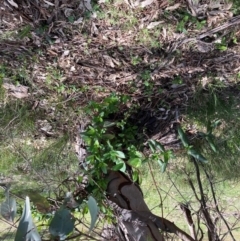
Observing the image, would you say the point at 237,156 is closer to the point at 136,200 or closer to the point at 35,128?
the point at 136,200

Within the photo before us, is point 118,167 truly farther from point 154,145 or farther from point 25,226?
point 25,226

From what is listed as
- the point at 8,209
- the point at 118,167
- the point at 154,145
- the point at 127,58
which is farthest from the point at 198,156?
the point at 8,209

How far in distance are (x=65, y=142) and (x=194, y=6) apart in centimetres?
94

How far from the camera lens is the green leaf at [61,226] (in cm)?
66

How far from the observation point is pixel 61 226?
0.66 metres

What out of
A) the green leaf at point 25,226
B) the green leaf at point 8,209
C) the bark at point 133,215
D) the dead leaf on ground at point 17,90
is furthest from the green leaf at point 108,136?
the green leaf at point 25,226

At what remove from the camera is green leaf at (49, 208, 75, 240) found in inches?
26.0

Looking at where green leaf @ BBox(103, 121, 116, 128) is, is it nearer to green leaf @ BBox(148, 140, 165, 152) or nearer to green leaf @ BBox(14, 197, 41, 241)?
green leaf @ BBox(148, 140, 165, 152)

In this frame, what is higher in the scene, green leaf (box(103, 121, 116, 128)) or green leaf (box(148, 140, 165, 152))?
green leaf (box(103, 121, 116, 128))

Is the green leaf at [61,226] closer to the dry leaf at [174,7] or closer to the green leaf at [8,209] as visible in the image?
the green leaf at [8,209]

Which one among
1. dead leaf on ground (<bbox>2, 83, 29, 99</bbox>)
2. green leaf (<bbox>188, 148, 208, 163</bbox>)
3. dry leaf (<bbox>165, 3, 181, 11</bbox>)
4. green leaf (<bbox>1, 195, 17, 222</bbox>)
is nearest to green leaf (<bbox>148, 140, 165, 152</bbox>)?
green leaf (<bbox>188, 148, 208, 163</bbox>)

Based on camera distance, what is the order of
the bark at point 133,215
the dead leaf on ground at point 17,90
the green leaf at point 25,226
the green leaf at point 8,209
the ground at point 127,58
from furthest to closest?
the dead leaf on ground at point 17,90 < the ground at point 127,58 < the bark at point 133,215 < the green leaf at point 8,209 < the green leaf at point 25,226

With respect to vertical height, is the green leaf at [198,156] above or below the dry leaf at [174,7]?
below

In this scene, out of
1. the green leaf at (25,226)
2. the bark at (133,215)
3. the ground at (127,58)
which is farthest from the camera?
the ground at (127,58)
